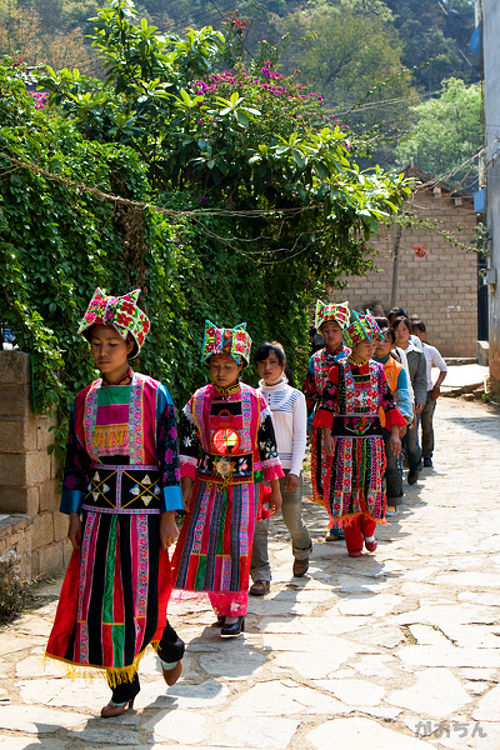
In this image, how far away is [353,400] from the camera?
652 cm

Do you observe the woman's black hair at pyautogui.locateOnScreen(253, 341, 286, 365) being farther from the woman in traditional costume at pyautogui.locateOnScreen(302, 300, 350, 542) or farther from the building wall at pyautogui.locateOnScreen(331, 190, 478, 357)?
the building wall at pyautogui.locateOnScreen(331, 190, 478, 357)

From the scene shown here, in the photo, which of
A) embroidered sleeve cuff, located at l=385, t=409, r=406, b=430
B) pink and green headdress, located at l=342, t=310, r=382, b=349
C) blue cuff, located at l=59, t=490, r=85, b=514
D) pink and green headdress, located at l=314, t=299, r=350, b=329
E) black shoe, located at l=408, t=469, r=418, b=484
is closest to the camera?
blue cuff, located at l=59, t=490, r=85, b=514

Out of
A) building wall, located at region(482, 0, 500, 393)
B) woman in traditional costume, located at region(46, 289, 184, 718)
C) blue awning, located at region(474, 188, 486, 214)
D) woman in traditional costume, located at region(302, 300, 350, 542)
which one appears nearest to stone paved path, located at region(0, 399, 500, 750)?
woman in traditional costume, located at region(46, 289, 184, 718)

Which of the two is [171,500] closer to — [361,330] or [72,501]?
[72,501]

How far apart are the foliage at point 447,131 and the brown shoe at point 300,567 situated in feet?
190

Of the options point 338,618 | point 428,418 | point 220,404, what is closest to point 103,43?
point 428,418

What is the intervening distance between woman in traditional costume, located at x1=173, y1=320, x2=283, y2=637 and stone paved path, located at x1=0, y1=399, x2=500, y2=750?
368 millimetres

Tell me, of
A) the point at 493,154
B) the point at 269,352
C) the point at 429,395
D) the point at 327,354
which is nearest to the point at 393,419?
the point at 327,354

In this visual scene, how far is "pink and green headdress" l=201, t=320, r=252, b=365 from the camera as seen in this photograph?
15.4 ft

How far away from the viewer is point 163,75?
1009 cm

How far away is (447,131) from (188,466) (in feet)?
206

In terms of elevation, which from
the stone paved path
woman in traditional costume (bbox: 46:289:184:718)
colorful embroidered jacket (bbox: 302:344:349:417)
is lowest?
the stone paved path

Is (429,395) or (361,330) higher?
(361,330)

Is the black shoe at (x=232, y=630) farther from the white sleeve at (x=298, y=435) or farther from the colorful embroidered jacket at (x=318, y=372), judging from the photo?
the colorful embroidered jacket at (x=318, y=372)
